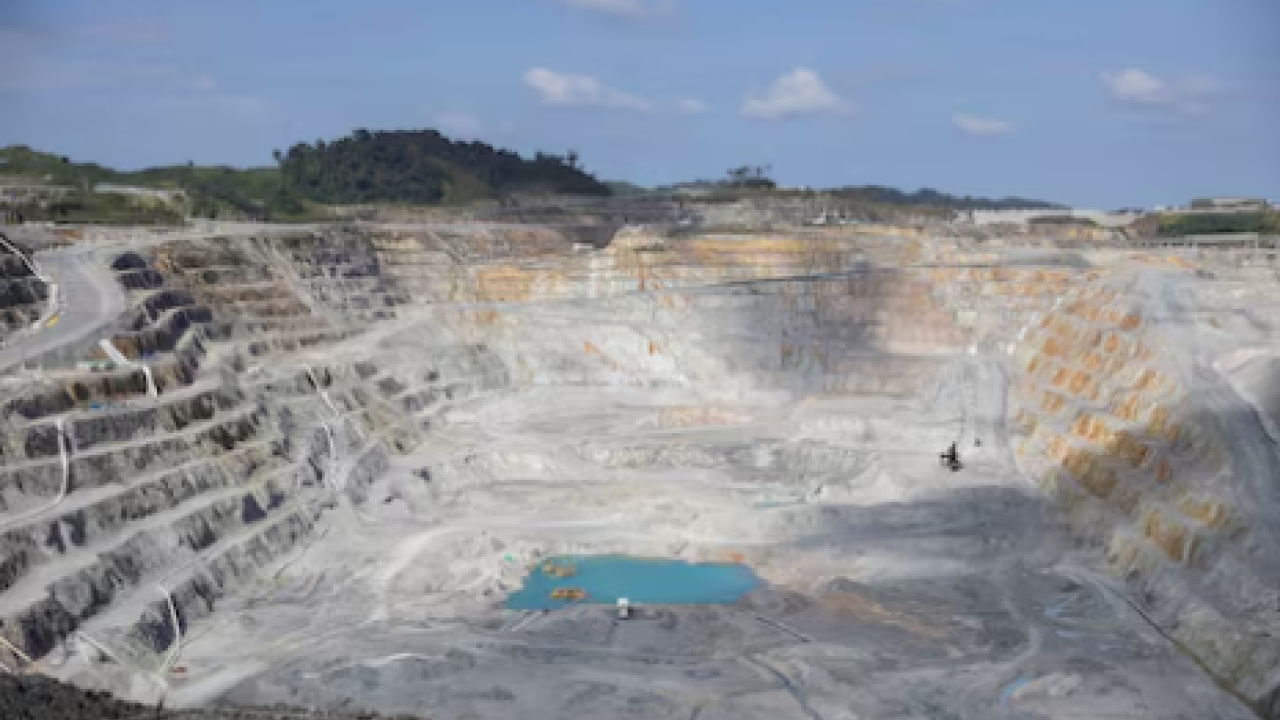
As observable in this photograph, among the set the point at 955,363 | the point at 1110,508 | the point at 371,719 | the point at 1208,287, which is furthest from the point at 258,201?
the point at 371,719

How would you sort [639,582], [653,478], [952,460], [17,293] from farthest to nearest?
[653,478]
[952,460]
[17,293]
[639,582]

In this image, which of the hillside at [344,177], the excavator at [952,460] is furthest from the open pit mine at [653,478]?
the hillside at [344,177]

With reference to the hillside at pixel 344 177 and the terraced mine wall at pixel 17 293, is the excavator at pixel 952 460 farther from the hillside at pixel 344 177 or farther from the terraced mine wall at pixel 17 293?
the hillside at pixel 344 177

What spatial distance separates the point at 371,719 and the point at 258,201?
10161 cm

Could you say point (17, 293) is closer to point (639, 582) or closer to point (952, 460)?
point (639, 582)

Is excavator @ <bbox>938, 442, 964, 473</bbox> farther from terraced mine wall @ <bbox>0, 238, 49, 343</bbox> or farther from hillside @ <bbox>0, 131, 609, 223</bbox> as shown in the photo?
hillside @ <bbox>0, 131, 609, 223</bbox>

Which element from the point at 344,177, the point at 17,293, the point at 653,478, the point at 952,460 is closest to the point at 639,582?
the point at 653,478

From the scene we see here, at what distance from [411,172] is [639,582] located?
108 m

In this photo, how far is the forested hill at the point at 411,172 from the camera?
147875 mm

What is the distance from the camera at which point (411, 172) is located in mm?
151375

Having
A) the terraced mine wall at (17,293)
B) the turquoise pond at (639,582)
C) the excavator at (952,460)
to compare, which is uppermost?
the terraced mine wall at (17,293)

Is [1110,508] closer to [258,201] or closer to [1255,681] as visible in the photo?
[1255,681]

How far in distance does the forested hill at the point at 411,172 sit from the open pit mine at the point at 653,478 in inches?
2174

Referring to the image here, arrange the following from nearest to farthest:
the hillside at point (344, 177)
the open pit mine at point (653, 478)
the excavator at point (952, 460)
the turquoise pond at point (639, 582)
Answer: the open pit mine at point (653, 478), the turquoise pond at point (639, 582), the excavator at point (952, 460), the hillside at point (344, 177)
